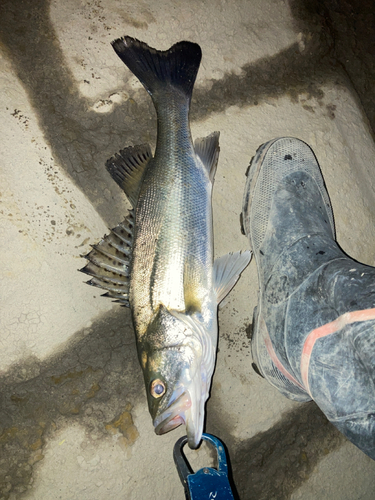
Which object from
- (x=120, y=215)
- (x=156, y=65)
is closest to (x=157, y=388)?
Result: (x=120, y=215)

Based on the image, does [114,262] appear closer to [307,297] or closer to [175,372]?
[175,372]

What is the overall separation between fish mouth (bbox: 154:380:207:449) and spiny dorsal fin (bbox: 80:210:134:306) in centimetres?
65

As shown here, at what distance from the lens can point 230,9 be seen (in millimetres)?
2766

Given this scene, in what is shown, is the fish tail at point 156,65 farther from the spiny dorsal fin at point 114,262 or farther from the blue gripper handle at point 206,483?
the blue gripper handle at point 206,483

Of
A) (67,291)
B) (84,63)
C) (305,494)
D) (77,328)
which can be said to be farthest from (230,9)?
(305,494)

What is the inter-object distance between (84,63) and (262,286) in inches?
81.6

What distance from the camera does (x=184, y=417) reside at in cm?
197

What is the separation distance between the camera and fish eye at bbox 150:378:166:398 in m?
1.96

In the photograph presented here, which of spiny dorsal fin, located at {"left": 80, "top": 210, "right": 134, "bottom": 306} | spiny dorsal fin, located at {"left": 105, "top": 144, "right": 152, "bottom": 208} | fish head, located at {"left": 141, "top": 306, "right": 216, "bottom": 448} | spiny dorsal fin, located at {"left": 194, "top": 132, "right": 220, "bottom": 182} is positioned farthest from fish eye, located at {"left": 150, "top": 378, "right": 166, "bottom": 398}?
spiny dorsal fin, located at {"left": 194, "top": 132, "right": 220, "bottom": 182}

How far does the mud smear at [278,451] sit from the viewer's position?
8.37 feet

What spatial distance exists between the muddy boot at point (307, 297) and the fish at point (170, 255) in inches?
11.6

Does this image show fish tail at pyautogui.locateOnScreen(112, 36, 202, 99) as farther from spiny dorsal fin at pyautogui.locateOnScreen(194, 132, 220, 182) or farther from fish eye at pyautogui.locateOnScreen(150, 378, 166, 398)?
fish eye at pyautogui.locateOnScreen(150, 378, 166, 398)

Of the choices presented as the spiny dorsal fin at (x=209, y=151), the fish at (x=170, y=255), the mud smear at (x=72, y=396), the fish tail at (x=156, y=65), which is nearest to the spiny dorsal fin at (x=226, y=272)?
the fish at (x=170, y=255)

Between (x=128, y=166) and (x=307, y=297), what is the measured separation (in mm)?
1395
